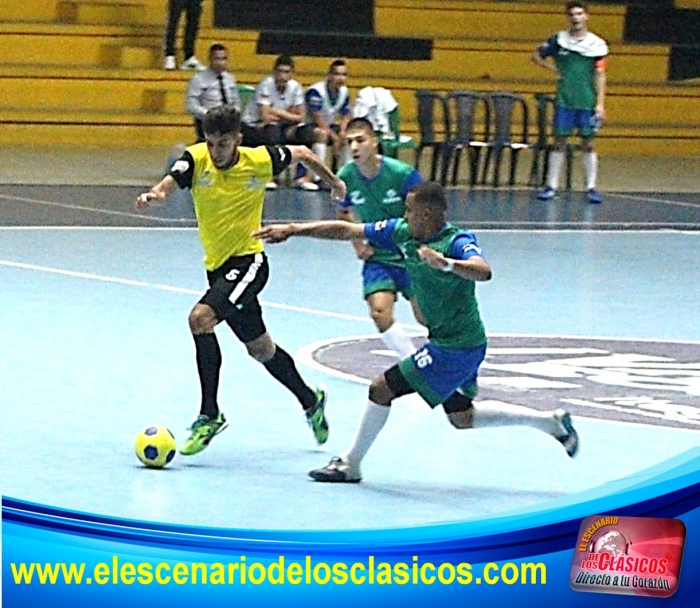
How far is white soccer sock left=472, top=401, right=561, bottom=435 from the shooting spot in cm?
842

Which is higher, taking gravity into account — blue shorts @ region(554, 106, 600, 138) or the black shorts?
the black shorts

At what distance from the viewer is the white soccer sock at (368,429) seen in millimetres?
8141

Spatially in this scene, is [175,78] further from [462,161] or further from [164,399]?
[164,399]

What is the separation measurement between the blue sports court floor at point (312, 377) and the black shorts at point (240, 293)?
1.96 ft

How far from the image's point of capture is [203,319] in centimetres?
884

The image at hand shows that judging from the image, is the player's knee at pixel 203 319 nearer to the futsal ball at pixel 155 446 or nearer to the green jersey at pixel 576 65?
the futsal ball at pixel 155 446

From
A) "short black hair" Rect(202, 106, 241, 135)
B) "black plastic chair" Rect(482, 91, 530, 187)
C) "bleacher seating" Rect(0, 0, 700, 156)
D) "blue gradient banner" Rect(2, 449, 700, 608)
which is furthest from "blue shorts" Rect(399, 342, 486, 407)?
"bleacher seating" Rect(0, 0, 700, 156)

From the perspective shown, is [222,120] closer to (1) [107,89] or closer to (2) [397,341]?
(2) [397,341]

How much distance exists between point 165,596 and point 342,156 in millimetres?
17557

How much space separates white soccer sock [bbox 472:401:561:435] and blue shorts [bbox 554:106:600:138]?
43.5 ft

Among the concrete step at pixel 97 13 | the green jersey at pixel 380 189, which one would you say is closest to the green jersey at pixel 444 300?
the green jersey at pixel 380 189

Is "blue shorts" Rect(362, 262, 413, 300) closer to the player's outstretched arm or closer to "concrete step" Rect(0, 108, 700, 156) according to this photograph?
the player's outstretched arm

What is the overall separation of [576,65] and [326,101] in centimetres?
319

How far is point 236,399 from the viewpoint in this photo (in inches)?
396
